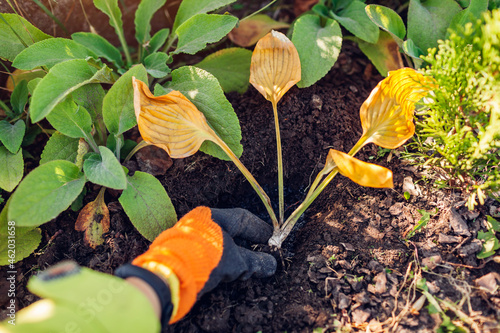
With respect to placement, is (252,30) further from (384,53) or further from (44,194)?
(44,194)

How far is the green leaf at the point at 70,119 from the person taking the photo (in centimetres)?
116

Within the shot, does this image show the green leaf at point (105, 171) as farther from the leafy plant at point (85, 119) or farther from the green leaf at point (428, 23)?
the green leaf at point (428, 23)

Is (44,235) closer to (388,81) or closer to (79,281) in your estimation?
(79,281)

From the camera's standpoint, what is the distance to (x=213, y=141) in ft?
3.79

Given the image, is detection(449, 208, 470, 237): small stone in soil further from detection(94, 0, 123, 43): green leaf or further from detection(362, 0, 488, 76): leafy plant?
detection(94, 0, 123, 43): green leaf

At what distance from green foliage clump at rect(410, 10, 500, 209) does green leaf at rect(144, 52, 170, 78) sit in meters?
0.89

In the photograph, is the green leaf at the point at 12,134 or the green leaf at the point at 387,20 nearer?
the green leaf at the point at 12,134

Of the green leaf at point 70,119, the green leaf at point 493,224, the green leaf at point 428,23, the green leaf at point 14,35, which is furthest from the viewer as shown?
the green leaf at point 428,23

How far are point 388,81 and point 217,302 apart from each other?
0.85 m

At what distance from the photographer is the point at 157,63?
1.38 metres

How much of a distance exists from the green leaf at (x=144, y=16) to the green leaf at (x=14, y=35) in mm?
393

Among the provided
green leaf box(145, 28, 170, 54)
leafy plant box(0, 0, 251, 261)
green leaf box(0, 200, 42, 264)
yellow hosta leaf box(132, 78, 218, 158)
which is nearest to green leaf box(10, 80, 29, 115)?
leafy plant box(0, 0, 251, 261)

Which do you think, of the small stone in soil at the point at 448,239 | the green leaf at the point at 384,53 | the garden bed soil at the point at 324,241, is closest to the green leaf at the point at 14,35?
the garden bed soil at the point at 324,241

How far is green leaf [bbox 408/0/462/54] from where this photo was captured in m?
1.37
